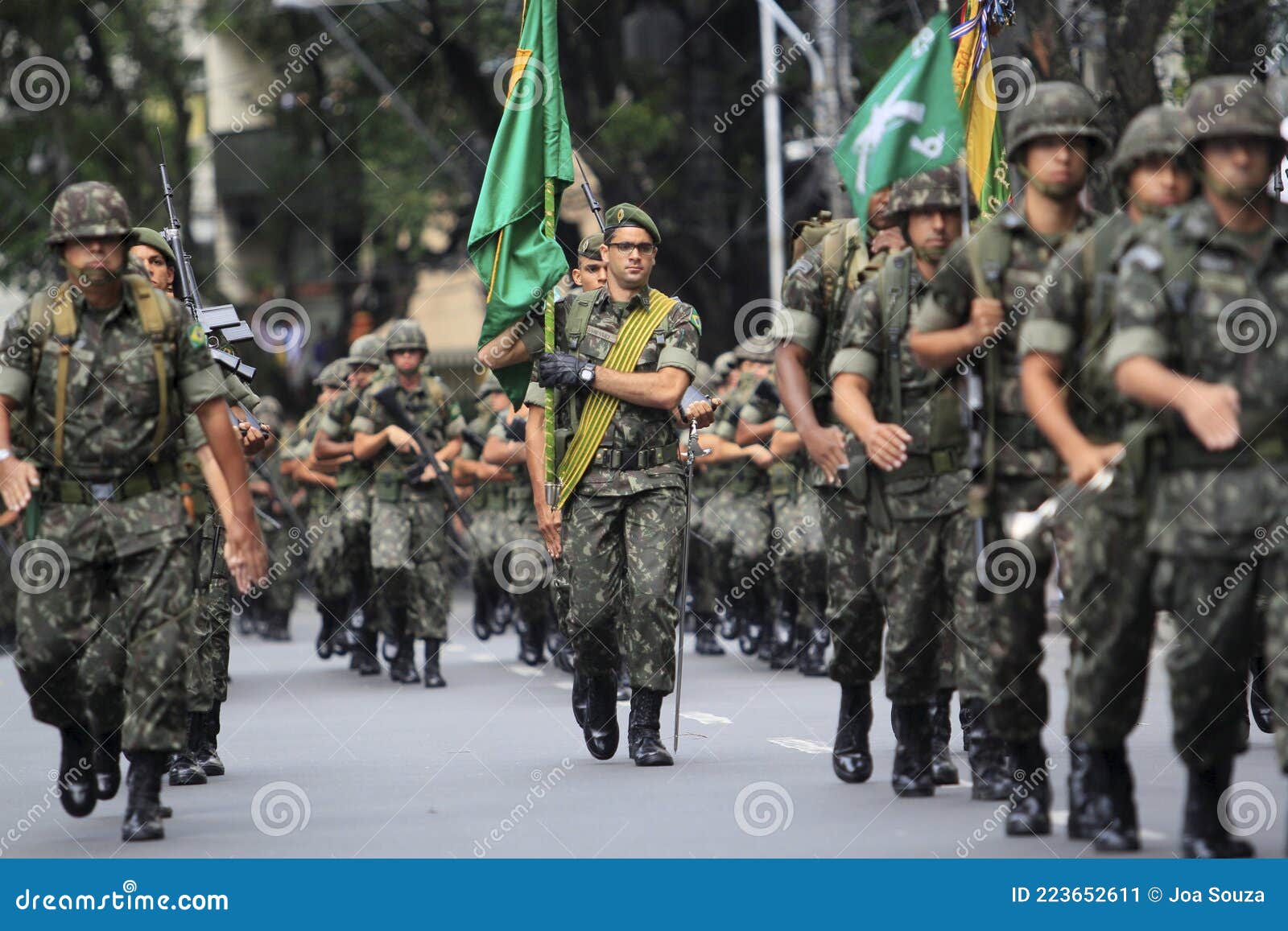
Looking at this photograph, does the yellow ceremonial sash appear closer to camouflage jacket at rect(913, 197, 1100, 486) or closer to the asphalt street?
the asphalt street

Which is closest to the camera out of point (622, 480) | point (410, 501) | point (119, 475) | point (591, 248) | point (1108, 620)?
point (1108, 620)

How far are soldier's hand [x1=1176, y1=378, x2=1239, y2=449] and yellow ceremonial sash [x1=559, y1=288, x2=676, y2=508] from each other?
13.9 feet

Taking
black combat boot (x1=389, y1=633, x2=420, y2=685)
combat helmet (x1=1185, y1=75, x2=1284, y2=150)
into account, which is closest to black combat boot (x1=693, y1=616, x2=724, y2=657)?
black combat boot (x1=389, y1=633, x2=420, y2=685)

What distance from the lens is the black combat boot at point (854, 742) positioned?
9.15 meters

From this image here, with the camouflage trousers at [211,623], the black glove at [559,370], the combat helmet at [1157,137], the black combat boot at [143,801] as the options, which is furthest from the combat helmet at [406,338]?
the combat helmet at [1157,137]

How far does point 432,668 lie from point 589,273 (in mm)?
4249

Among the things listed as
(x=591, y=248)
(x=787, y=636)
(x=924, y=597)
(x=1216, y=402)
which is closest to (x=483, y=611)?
→ (x=787, y=636)

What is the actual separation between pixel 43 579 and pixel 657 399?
310 centimetres

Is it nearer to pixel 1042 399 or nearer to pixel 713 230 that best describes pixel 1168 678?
pixel 1042 399

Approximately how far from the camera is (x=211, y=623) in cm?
1062

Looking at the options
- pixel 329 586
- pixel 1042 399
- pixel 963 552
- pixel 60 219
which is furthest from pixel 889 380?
pixel 329 586

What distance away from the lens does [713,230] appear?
28.1m

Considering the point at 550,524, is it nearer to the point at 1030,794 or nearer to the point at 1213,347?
the point at 1030,794

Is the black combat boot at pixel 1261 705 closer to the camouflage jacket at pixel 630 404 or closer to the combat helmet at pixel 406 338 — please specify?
the camouflage jacket at pixel 630 404
